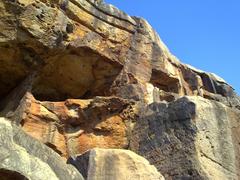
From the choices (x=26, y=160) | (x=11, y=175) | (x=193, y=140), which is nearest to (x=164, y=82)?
(x=193, y=140)

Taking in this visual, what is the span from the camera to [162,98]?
1434 cm

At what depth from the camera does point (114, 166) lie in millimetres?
7949

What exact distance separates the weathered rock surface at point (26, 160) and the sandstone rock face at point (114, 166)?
55.6 inches

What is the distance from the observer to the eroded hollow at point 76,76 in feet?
45.5

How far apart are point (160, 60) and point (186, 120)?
6.00m

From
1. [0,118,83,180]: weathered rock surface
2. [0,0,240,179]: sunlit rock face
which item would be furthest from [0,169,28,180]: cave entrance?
[0,0,240,179]: sunlit rock face

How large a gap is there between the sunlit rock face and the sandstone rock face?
3.55 ft

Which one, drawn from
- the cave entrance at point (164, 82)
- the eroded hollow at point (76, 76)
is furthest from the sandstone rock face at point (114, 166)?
the cave entrance at point (164, 82)

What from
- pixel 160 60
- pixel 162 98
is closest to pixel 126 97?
pixel 162 98

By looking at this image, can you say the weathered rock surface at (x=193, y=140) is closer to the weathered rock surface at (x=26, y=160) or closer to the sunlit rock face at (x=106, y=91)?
the sunlit rock face at (x=106, y=91)

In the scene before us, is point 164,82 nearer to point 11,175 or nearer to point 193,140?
point 193,140

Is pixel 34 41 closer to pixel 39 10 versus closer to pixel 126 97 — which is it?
pixel 39 10

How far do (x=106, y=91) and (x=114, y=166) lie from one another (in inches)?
262

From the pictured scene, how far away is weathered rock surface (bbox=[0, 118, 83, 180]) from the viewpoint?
5.55m
